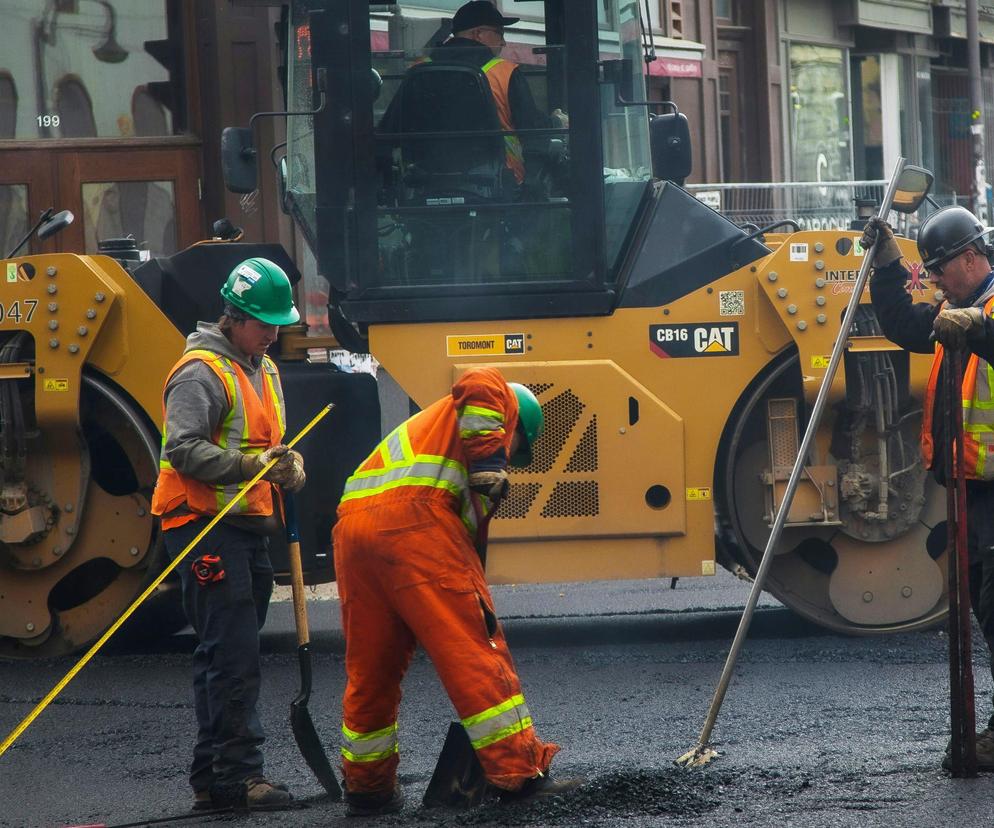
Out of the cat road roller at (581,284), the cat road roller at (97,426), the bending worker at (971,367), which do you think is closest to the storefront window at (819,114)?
the cat road roller at (581,284)

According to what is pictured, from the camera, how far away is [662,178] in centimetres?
717

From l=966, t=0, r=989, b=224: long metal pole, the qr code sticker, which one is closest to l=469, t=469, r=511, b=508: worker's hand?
the qr code sticker

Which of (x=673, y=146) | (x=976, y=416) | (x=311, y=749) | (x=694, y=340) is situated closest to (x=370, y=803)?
(x=311, y=749)

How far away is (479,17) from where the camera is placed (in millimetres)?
6840

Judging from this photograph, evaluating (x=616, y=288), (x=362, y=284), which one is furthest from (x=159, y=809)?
(x=616, y=288)

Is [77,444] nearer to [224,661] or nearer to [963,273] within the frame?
[224,661]

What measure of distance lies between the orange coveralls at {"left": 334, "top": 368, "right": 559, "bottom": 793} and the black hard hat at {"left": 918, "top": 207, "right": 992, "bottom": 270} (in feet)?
5.09

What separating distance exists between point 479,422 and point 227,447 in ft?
3.00

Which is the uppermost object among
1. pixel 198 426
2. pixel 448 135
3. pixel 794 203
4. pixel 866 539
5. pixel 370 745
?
pixel 448 135

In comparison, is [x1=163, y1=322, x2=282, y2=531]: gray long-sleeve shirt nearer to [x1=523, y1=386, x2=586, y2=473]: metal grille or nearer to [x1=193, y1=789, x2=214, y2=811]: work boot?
[x1=193, y1=789, x2=214, y2=811]: work boot

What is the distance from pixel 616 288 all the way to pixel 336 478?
55.5 inches

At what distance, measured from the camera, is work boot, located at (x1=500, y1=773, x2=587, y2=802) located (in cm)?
479

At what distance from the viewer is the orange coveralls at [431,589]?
4742mm

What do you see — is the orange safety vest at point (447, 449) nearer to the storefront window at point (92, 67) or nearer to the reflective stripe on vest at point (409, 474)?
the reflective stripe on vest at point (409, 474)
